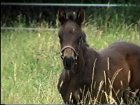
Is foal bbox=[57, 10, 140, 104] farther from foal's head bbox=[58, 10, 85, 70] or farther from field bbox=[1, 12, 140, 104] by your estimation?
field bbox=[1, 12, 140, 104]

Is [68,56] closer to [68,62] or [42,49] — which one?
[68,62]

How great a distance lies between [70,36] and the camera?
7020 mm

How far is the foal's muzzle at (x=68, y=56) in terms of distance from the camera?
6.77m

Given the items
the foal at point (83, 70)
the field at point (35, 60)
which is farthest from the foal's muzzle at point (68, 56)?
the field at point (35, 60)

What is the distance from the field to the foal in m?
0.62

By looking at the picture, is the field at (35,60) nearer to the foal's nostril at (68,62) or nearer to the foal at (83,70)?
the foal at (83,70)

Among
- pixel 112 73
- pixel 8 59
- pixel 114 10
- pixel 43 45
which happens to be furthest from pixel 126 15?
pixel 112 73

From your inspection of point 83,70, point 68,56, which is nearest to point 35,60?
point 83,70

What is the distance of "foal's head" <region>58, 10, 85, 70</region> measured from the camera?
22.4ft

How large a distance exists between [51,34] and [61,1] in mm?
6939

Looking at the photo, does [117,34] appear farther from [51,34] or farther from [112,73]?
[112,73]

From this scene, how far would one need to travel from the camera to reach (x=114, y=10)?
16.2m

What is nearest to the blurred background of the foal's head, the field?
the field

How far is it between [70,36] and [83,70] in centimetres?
51
